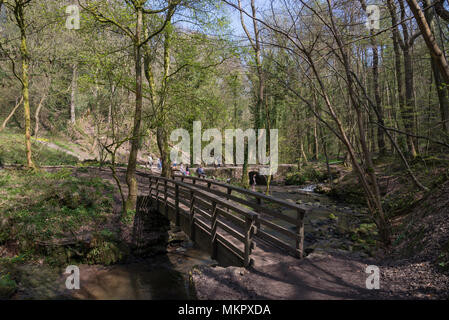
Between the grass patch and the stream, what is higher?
the grass patch

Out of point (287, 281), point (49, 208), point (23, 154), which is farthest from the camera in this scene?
point (23, 154)

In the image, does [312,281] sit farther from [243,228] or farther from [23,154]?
[23,154]

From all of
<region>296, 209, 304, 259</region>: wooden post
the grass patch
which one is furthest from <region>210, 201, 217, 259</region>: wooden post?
the grass patch

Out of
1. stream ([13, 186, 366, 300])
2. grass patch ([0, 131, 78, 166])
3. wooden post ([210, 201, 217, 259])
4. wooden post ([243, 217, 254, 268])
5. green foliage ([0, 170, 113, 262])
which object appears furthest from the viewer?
grass patch ([0, 131, 78, 166])

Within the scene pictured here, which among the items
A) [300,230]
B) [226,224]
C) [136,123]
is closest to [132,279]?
[226,224]

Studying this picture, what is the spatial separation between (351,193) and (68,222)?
15159 mm

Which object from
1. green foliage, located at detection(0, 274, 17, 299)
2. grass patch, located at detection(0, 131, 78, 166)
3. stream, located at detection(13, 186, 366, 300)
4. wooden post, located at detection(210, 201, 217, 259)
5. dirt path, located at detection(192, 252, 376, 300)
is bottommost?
stream, located at detection(13, 186, 366, 300)

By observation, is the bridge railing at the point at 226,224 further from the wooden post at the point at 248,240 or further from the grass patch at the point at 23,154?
the grass patch at the point at 23,154

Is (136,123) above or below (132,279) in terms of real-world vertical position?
above

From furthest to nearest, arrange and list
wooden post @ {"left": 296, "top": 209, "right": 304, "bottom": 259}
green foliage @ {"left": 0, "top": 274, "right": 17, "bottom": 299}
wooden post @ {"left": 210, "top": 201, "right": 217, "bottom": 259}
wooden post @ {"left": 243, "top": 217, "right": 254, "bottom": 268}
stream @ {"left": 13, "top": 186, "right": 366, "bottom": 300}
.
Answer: stream @ {"left": 13, "top": 186, "right": 366, "bottom": 300}
green foliage @ {"left": 0, "top": 274, "right": 17, "bottom": 299}
wooden post @ {"left": 210, "top": 201, "right": 217, "bottom": 259}
wooden post @ {"left": 296, "top": 209, "right": 304, "bottom": 259}
wooden post @ {"left": 243, "top": 217, "right": 254, "bottom": 268}

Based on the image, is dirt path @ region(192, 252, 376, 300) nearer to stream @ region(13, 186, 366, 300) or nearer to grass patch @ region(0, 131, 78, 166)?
stream @ region(13, 186, 366, 300)

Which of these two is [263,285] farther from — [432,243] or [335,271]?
[432,243]

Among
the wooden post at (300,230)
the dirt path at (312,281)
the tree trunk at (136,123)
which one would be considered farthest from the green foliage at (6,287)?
the wooden post at (300,230)

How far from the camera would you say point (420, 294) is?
363cm
